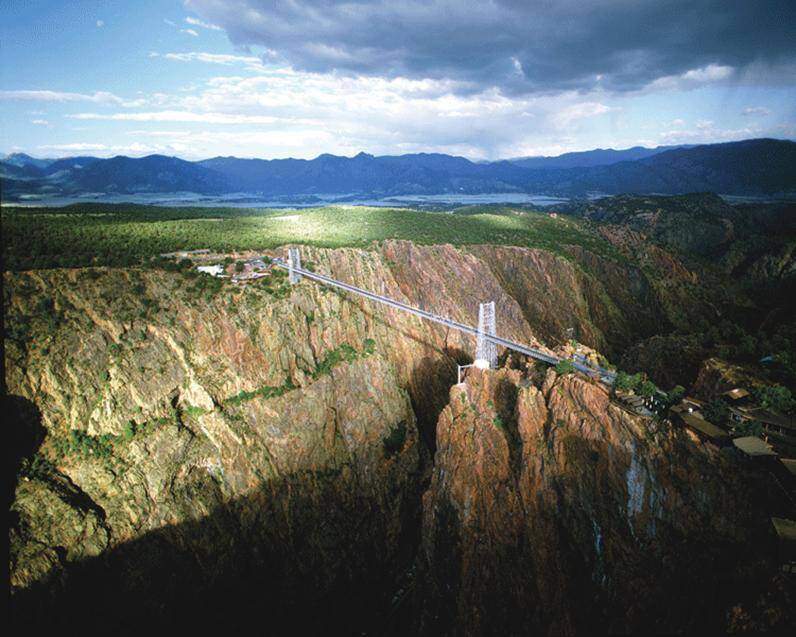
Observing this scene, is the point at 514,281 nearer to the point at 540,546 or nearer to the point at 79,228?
the point at 540,546

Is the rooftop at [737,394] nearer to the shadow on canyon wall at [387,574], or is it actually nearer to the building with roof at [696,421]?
the building with roof at [696,421]

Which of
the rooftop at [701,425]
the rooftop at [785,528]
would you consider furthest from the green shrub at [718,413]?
the rooftop at [785,528]

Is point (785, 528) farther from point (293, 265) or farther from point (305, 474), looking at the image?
point (293, 265)

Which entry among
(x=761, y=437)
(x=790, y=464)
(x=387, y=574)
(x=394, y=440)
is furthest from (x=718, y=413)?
(x=387, y=574)

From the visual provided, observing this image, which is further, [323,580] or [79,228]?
[79,228]

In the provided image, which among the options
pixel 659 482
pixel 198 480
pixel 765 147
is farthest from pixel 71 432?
pixel 765 147

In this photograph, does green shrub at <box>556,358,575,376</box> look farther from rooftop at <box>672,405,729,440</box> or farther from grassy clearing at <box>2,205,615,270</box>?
grassy clearing at <box>2,205,615,270</box>
